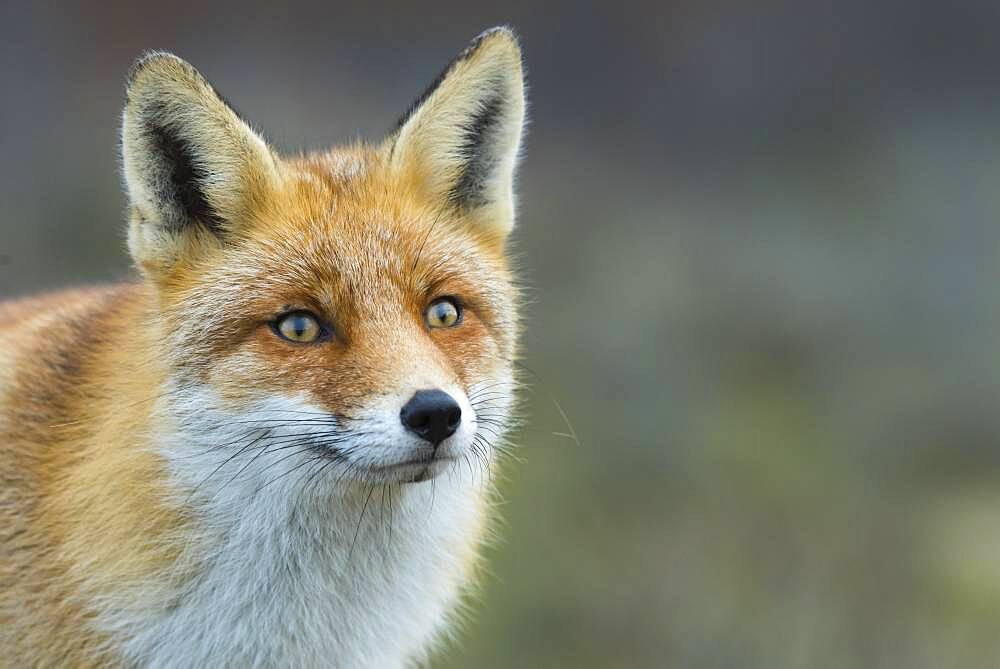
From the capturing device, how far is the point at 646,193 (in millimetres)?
10211

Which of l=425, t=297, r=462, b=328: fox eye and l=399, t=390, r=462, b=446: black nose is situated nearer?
l=399, t=390, r=462, b=446: black nose

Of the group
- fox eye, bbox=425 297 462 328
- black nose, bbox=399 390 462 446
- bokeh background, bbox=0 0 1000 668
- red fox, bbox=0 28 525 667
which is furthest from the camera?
bokeh background, bbox=0 0 1000 668

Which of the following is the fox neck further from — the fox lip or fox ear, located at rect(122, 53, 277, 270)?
fox ear, located at rect(122, 53, 277, 270)

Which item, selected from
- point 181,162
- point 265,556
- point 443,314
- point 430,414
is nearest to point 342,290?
point 443,314

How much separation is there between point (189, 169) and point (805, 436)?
5.74m

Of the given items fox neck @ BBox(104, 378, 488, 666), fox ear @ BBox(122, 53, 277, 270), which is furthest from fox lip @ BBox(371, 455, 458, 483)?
fox ear @ BBox(122, 53, 277, 270)

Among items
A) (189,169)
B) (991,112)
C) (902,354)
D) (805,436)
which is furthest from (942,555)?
(189,169)

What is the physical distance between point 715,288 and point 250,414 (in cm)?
646

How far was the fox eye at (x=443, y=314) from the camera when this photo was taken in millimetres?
3592

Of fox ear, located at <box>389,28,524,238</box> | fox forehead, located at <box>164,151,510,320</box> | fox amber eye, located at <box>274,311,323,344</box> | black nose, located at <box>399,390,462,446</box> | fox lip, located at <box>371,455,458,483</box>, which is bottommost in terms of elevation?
fox lip, located at <box>371,455,458,483</box>

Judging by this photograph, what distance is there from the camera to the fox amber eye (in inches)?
133

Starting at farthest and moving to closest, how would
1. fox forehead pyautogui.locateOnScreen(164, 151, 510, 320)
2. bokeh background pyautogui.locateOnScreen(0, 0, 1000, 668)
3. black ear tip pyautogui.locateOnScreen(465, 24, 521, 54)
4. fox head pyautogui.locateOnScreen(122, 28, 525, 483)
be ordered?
bokeh background pyautogui.locateOnScreen(0, 0, 1000, 668)
black ear tip pyautogui.locateOnScreen(465, 24, 521, 54)
fox forehead pyautogui.locateOnScreen(164, 151, 510, 320)
fox head pyautogui.locateOnScreen(122, 28, 525, 483)

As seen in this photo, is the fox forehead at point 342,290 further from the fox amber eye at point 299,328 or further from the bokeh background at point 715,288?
the bokeh background at point 715,288

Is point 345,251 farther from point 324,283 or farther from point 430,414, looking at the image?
point 430,414
